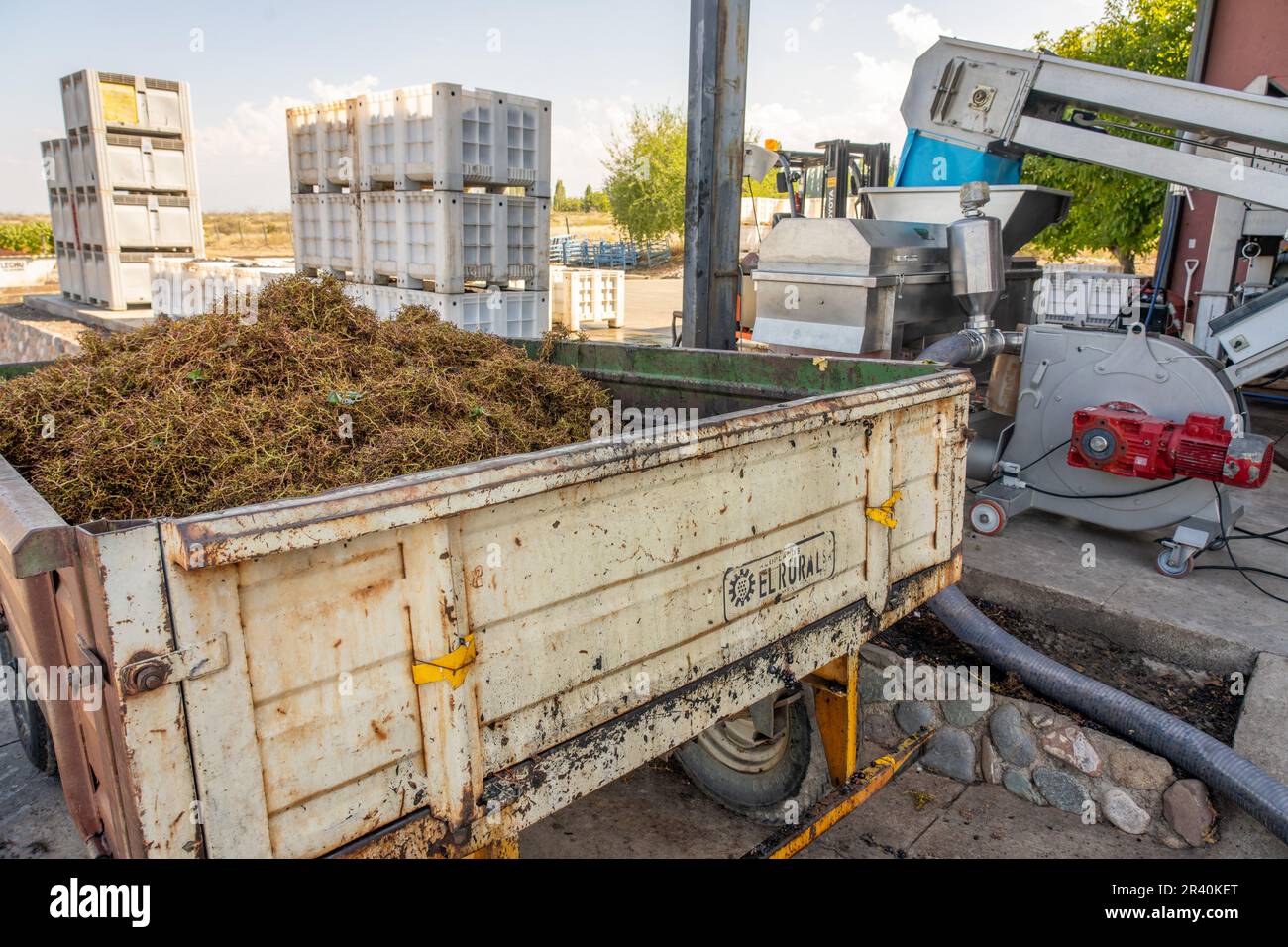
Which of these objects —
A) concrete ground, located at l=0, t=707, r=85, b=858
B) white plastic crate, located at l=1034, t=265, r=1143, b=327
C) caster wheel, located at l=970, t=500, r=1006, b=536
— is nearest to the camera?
concrete ground, located at l=0, t=707, r=85, b=858

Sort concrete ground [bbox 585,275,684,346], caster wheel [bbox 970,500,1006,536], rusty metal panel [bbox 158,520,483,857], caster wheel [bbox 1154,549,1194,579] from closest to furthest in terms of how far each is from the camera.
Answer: rusty metal panel [bbox 158,520,483,857]
caster wheel [bbox 1154,549,1194,579]
caster wheel [bbox 970,500,1006,536]
concrete ground [bbox 585,275,684,346]

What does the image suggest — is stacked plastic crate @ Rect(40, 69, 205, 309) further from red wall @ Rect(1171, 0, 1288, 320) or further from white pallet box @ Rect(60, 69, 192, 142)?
red wall @ Rect(1171, 0, 1288, 320)

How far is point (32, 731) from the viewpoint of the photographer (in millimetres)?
3479

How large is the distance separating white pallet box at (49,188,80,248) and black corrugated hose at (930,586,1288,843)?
37.0 feet

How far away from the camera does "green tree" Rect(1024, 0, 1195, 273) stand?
13453mm

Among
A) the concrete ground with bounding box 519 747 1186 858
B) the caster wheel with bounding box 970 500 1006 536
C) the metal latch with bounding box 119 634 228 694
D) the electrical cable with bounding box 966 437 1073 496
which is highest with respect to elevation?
the metal latch with bounding box 119 634 228 694

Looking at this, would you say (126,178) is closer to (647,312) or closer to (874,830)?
(874,830)

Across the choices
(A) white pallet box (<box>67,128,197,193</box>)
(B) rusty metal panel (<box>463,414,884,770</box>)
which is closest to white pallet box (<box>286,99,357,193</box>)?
(A) white pallet box (<box>67,128,197,193</box>)

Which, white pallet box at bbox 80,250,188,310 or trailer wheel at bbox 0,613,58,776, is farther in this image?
white pallet box at bbox 80,250,188,310

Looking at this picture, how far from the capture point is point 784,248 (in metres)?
5.60

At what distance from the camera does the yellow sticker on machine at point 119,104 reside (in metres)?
9.62

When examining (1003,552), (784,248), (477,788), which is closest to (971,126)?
(784,248)

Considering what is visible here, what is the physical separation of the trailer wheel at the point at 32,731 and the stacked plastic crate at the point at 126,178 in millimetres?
7896

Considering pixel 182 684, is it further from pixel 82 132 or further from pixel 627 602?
pixel 82 132
